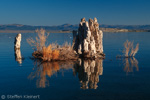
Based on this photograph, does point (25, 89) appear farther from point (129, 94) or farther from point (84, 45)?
point (84, 45)

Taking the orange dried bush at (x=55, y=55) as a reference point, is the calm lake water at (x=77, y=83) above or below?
below

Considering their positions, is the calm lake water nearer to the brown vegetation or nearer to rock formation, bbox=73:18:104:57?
the brown vegetation

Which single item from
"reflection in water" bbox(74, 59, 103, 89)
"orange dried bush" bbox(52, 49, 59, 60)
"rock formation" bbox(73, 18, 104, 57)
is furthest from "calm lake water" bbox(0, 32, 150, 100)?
"rock formation" bbox(73, 18, 104, 57)

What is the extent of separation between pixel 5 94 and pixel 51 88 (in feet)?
6.15

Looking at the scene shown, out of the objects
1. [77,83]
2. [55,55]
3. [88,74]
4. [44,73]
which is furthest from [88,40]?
[77,83]

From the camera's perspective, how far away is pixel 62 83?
32.9 ft

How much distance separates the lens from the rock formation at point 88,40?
57.7 ft

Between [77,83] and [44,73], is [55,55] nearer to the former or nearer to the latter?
[44,73]

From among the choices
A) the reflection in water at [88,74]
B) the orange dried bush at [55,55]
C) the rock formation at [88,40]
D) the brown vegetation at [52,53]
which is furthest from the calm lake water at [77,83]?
the rock formation at [88,40]

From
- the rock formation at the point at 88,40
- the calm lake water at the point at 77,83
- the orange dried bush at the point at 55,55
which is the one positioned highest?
the rock formation at the point at 88,40

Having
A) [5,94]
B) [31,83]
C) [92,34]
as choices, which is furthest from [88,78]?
[92,34]

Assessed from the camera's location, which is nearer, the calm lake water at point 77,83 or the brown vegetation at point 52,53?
the calm lake water at point 77,83

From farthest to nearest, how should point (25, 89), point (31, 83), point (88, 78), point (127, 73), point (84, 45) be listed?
point (84, 45) → point (127, 73) → point (88, 78) → point (31, 83) → point (25, 89)

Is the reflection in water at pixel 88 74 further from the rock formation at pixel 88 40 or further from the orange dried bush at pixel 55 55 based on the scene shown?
the rock formation at pixel 88 40
